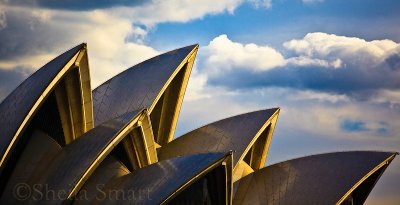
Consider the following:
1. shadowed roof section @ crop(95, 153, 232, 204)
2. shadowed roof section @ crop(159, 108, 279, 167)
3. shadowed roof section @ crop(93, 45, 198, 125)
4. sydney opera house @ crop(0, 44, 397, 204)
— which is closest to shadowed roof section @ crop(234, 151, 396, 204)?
sydney opera house @ crop(0, 44, 397, 204)

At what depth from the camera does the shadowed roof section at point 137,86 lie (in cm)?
3447

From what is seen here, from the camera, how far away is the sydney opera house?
29.5m

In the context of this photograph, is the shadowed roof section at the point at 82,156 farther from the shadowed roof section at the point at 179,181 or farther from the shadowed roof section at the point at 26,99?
the shadowed roof section at the point at 26,99

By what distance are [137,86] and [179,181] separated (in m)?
7.73

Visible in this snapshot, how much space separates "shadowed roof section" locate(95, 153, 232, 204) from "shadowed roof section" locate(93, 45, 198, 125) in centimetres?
419

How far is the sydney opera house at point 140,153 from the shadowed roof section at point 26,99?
5cm

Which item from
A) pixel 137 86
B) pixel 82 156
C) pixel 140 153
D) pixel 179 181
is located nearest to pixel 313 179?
pixel 140 153

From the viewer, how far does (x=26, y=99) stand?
30.1 meters

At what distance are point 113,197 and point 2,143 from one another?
4.34 meters

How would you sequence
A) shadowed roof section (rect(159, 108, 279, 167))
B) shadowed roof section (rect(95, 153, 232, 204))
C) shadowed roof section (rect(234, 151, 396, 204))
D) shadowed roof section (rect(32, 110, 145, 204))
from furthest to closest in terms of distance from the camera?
shadowed roof section (rect(159, 108, 279, 167))
shadowed roof section (rect(234, 151, 396, 204))
shadowed roof section (rect(32, 110, 145, 204))
shadowed roof section (rect(95, 153, 232, 204))

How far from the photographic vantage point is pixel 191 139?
36.0 meters

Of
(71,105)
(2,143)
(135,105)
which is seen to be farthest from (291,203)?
(2,143)

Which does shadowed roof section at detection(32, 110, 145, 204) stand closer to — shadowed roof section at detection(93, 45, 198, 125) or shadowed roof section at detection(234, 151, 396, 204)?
shadowed roof section at detection(93, 45, 198, 125)

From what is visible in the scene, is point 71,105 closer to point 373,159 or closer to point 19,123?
point 19,123
